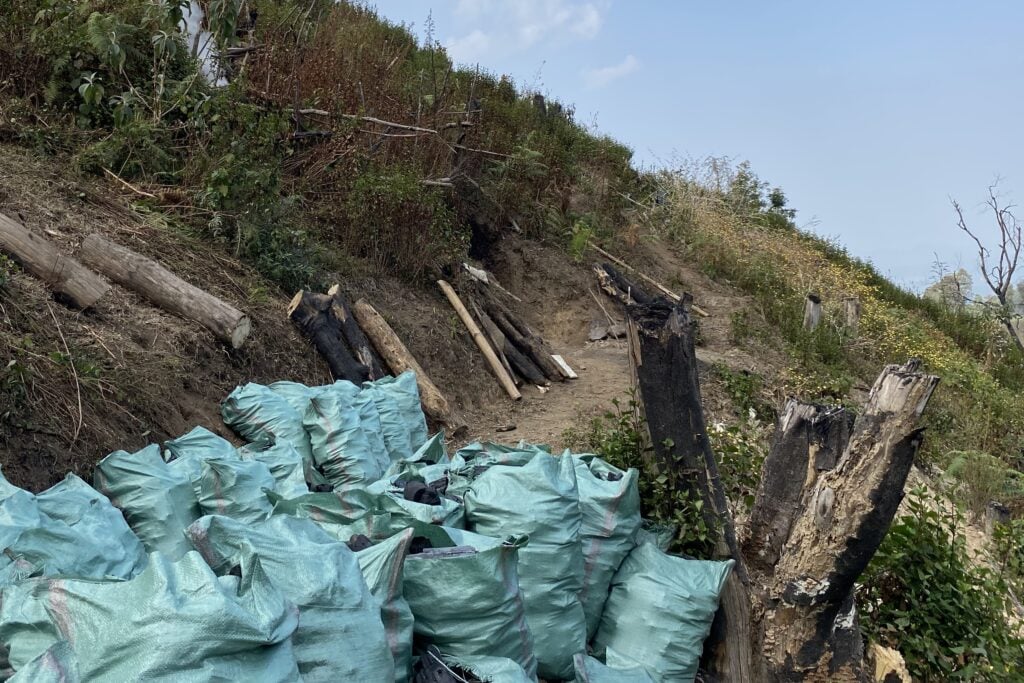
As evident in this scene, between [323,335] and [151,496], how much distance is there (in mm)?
2880

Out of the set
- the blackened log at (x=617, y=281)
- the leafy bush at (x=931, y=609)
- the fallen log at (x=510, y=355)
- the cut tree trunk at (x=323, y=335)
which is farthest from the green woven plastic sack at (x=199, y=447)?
the blackened log at (x=617, y=281)

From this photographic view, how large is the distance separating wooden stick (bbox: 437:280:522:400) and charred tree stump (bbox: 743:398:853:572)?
15.1 feet

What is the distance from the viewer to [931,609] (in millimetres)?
3455

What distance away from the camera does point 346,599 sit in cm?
214

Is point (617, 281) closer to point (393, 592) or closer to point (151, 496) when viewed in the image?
point (151, 496)

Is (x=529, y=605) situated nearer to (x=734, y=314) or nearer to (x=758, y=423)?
(x=758, y=423)

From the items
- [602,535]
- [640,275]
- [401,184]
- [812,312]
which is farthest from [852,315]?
[602,535]

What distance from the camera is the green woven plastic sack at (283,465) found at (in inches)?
143

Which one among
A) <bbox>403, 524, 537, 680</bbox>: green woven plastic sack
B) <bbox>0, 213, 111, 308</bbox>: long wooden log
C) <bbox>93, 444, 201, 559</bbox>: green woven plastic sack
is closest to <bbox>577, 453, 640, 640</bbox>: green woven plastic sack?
<bbox>403, 524, 537, 680</bbox>: green woven plastic sack

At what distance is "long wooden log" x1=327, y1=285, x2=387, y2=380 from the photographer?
20.4 ft

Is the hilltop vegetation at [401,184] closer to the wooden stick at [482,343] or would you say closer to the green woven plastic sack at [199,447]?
the wooden stick at [482,343]

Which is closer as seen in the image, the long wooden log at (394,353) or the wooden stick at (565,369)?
the long wooden log at (394,353)

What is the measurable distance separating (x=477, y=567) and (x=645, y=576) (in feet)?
3.47

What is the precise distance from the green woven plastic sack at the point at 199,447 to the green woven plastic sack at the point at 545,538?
1.18 meters
